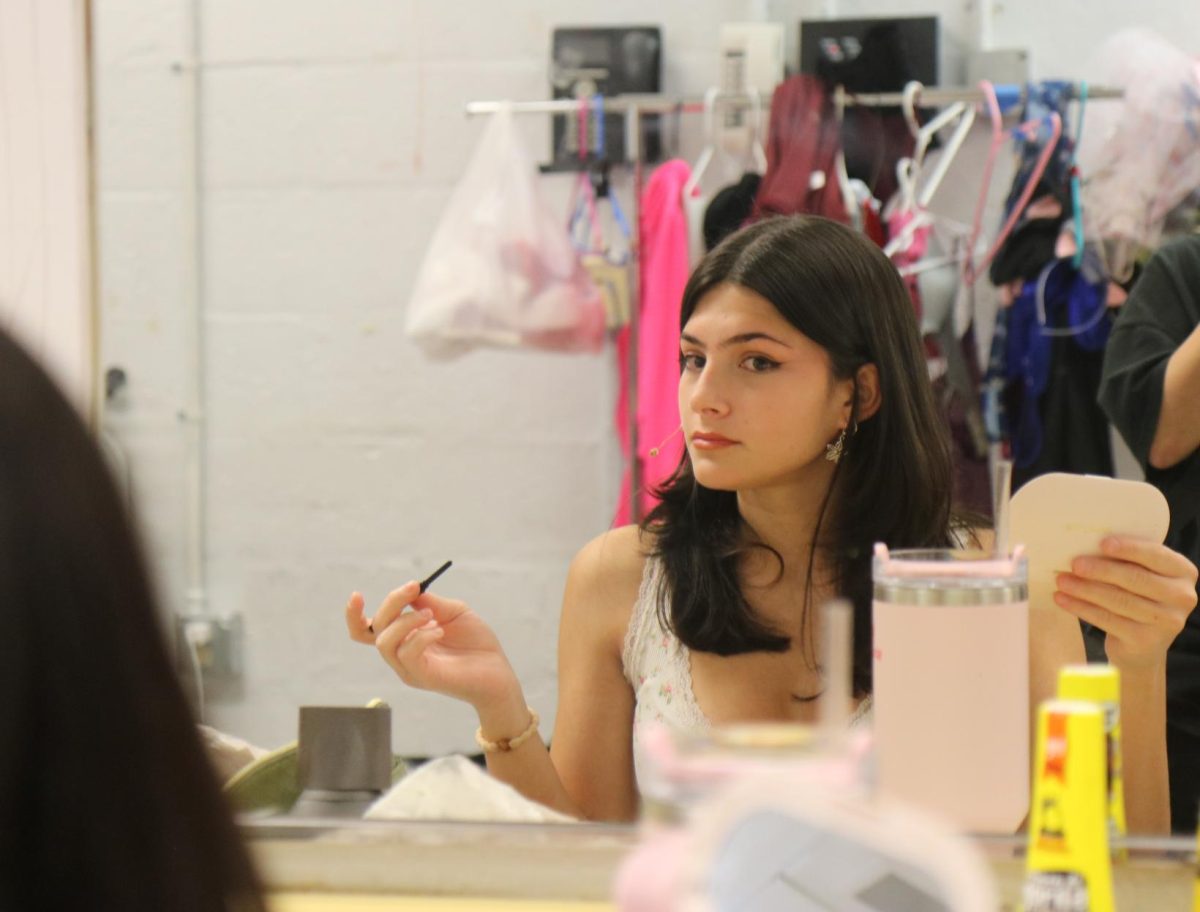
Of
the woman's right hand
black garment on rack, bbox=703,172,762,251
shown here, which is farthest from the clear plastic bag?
the woman's right hand

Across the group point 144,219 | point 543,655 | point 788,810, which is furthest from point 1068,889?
point 144,219

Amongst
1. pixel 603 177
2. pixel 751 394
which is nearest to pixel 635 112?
pixel 603 177

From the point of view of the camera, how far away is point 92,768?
0.48 meters

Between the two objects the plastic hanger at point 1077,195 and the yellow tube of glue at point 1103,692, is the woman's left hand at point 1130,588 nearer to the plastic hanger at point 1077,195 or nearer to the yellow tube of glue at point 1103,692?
the yellow tube of glue at point 1103,692

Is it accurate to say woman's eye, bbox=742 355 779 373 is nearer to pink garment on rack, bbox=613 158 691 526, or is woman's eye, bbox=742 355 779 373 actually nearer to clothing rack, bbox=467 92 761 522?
pink garment on rack, bbox=613 158 691 526

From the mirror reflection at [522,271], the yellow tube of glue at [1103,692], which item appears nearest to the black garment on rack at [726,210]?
the mirror reflection at [522,271]

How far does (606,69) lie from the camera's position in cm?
232

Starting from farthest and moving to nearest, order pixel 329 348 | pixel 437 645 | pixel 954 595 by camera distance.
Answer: pixel 329 348 < pixel 437 645 < pixel 954 595

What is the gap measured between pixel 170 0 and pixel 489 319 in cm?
80

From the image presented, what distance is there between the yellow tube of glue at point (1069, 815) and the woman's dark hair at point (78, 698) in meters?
0.48

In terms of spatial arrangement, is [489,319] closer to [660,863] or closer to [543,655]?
[543,655]

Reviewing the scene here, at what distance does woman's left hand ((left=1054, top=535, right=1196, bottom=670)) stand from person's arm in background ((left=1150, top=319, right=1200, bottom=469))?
57 cm

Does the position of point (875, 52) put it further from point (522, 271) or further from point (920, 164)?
point (522, 271)

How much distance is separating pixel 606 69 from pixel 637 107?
0.10 meters
